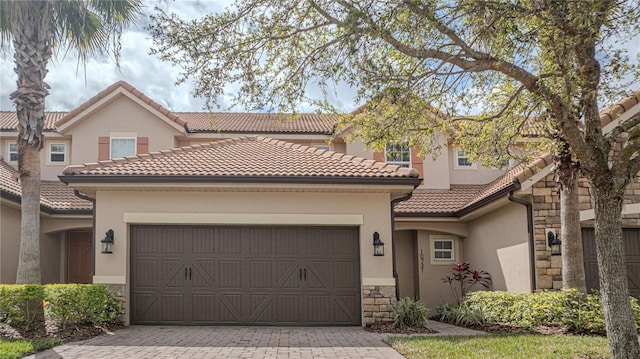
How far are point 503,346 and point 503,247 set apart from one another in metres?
5.64

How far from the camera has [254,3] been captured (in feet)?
27.4

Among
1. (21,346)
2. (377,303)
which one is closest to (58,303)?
(21,346)

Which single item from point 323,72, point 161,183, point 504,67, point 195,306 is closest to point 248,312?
point 195,306

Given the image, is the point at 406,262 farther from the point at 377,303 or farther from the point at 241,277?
the point at 241,277

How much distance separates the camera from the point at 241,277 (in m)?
12.2

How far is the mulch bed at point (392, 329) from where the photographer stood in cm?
1112

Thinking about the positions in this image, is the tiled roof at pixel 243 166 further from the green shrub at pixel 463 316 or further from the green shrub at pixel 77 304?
the green shrub at pixel 463 316

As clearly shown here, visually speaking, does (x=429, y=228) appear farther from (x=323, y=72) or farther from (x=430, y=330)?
(x=323, y=72)

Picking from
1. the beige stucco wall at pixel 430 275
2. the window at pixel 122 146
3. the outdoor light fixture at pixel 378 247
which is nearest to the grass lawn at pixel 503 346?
the outdoor light fixture at pixel 378 247

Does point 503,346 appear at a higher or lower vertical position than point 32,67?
lower

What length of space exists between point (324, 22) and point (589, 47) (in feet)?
12.5

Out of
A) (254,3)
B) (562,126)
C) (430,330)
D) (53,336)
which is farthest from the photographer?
(430,330)

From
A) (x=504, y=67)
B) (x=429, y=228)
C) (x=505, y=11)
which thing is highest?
(x=505, y=11)

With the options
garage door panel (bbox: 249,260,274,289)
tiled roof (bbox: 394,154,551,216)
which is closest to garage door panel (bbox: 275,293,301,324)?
garage door panel (bbox: 249,260,274,289)
